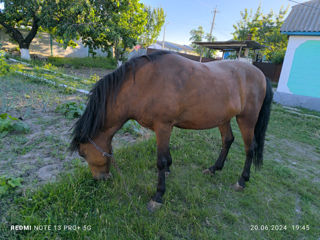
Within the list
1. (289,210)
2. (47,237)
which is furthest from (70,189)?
(289,210)

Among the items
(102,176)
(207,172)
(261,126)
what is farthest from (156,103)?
(261,126)

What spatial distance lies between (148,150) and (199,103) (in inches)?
56.4

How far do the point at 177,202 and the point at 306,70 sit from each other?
375 inches

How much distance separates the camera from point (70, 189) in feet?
Answer: 6.44

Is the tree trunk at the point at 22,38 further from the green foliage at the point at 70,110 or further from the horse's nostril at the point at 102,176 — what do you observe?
the horse's nostril at the point at 102,176

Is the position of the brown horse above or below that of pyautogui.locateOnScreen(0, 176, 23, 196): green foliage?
above

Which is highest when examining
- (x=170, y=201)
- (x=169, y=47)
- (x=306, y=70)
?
(x=169, y=47)

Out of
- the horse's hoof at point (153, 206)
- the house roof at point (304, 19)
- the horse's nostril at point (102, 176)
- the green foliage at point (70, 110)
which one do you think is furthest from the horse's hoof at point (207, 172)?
the house roof at point (304, 19)

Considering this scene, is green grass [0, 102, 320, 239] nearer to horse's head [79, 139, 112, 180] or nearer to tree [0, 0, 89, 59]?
horse's head [79, 139, 112, 180]

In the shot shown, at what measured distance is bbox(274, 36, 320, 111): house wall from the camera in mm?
8188

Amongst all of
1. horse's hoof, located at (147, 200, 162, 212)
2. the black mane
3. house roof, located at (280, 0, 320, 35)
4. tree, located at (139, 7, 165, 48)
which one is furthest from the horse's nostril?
tree, located at (139, 7, 165, 48)

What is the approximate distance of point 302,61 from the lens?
845cm

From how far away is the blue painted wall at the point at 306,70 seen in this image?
8.16 metres

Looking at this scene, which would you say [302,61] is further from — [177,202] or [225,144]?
[177,202]
